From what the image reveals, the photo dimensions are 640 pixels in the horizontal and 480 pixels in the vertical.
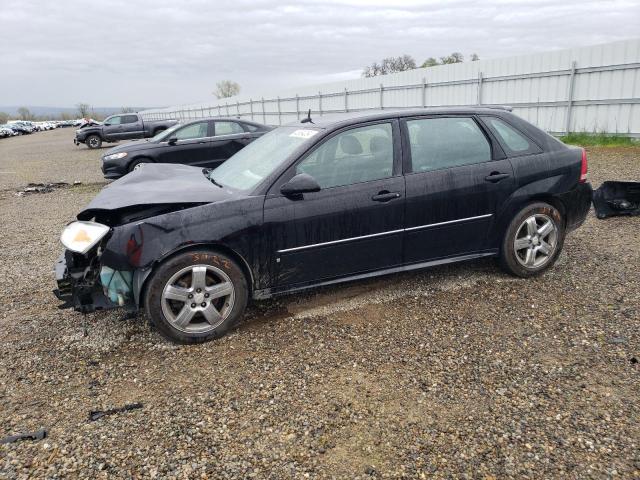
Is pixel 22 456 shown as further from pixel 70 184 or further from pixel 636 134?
pixel 636 134

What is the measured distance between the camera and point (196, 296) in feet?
11.4

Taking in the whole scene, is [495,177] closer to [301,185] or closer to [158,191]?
[301,185]

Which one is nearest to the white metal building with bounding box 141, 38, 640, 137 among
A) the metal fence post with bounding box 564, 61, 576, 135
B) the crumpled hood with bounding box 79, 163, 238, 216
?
the metal fence post with bounding box 564, 61, 576, 135

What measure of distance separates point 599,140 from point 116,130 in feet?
71.8

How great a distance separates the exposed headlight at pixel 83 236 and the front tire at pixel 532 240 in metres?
3.36

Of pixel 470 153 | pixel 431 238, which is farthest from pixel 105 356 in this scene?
pixel 470 153

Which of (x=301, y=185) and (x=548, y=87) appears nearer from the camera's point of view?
(x=301, y=185)

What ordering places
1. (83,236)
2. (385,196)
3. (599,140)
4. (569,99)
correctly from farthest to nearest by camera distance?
(569,99), (599,140), (385,196), (83,236)

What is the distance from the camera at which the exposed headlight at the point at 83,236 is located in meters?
3.28

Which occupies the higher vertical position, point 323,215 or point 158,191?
point 158,191

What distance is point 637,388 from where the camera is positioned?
282 cm

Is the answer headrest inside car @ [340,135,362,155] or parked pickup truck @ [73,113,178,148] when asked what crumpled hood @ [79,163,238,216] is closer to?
headrest inside car @ [340,135,362,155]

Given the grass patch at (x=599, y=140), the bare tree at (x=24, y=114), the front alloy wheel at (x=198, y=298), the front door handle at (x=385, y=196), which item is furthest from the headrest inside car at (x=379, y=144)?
the bare tree at (x=24, y=114)

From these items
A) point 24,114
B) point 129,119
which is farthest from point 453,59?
point 24,114
